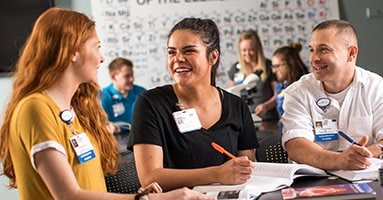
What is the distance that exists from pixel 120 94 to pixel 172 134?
2.94 metres

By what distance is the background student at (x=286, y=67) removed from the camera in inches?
201

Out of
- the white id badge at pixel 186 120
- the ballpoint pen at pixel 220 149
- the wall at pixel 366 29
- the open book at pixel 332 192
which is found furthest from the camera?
the wall at pixel 366 29

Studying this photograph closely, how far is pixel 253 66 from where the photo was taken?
546 cm

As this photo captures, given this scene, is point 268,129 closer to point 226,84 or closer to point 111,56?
point 226,84

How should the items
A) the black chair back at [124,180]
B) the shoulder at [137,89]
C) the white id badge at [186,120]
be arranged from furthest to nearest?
the shoulder at [137,89], the black chair back at [124,180], the white id badge at [186,120]

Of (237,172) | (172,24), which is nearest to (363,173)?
(237,172)

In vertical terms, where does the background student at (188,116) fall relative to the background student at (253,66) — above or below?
above

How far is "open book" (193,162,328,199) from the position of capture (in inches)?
72.3

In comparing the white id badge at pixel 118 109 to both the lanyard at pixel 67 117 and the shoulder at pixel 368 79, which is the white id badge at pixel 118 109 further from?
the lanyard at pixel 67 117

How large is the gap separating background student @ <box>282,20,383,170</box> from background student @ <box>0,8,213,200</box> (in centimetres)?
87

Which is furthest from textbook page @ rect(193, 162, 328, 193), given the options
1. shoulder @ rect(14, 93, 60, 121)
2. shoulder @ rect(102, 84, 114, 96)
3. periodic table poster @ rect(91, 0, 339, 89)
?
periodic table poster @ rect(91, 0, 339, 89)

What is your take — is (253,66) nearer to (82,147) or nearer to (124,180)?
(124,180)

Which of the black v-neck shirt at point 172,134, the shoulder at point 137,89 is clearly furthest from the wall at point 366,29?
the black v-neck shirt at point 172,134

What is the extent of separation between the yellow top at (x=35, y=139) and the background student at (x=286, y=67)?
3269 mm
